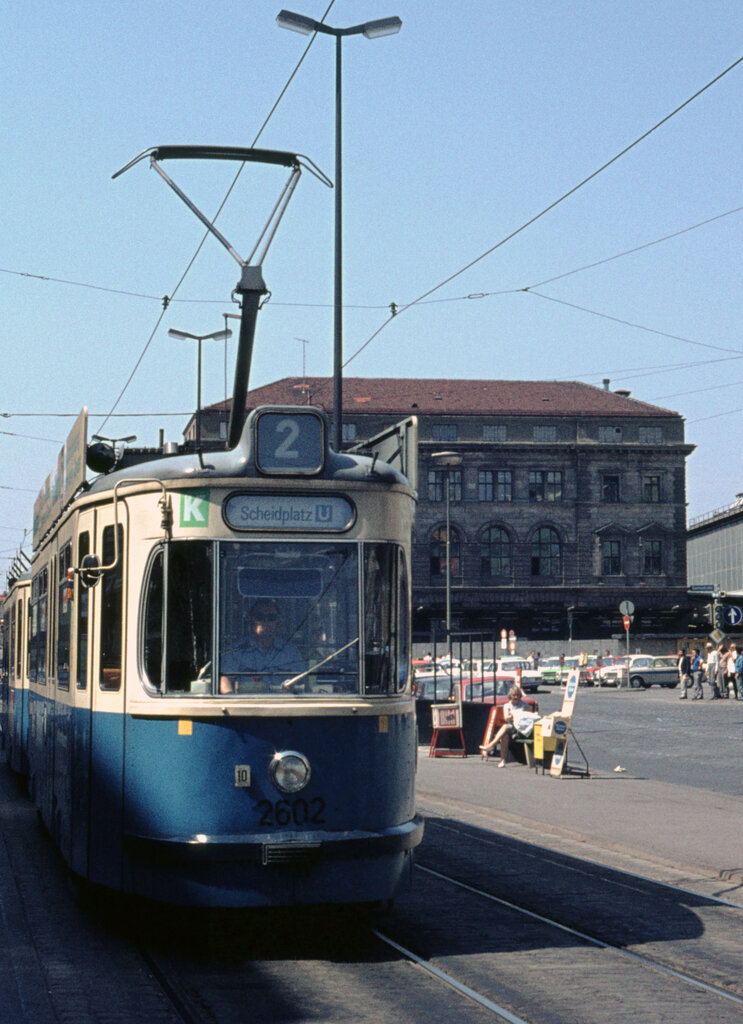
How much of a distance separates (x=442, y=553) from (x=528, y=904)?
280 ft

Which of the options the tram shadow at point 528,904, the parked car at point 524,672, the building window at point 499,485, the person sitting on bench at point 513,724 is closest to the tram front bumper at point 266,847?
the tram shadow at point 528,904

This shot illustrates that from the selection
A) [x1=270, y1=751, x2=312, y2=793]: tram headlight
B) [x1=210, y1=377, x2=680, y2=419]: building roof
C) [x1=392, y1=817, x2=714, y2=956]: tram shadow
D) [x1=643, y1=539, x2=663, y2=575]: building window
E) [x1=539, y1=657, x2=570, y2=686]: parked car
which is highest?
[x1=210, y1=377, x2=680, y2=419]: building roof

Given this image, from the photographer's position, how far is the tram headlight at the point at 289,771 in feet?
24.9

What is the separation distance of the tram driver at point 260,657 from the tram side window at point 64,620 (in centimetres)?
233

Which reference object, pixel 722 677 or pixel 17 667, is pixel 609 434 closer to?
pixel 722 677

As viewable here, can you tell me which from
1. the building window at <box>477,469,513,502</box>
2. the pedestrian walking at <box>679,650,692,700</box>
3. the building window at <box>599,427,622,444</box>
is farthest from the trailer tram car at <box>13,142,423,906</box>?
the building window at <box>599,427,622,444</box>

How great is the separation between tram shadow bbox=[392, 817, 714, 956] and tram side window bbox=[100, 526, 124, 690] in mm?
2326

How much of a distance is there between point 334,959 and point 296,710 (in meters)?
1.37

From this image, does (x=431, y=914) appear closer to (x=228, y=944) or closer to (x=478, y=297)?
(x=228, y=944)

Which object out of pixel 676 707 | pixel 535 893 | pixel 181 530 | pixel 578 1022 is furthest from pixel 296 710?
pixel 676 707

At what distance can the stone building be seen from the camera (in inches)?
3733

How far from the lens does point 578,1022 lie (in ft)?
21.1

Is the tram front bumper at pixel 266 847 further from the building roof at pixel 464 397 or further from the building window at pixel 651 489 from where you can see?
the building window at pixel 651 489

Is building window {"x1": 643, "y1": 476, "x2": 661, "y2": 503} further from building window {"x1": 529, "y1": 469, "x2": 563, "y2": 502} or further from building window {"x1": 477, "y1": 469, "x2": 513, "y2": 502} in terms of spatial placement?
building window {"x1": 477, "y1": 469, "x2": 513, "y2": 502}
